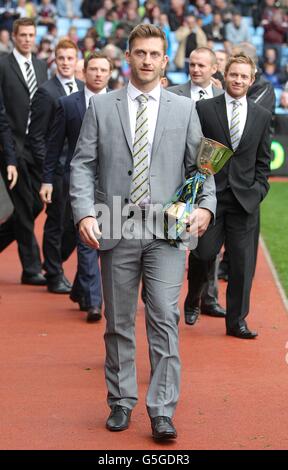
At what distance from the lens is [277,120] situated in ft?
71.5

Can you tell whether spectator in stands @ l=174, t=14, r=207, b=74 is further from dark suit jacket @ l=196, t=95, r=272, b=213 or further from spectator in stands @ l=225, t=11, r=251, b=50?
dark suit jacket @ l=196, t=95, r=272, b=213

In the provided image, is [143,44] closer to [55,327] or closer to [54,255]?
[55,327]

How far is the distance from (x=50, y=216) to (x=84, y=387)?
4062 mm

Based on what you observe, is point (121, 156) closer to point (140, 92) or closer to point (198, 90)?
point (140, 92)

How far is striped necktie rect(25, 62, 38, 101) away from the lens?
11.6m

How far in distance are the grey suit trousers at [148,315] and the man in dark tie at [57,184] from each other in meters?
4.56

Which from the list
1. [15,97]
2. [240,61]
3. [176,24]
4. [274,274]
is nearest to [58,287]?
[15,97]

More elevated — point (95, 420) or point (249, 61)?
point (249, 61)

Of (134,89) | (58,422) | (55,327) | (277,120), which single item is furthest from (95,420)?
(277,120)

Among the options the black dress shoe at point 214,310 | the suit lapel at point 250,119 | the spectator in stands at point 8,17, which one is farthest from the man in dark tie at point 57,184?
the spectator in stands at point 8,17

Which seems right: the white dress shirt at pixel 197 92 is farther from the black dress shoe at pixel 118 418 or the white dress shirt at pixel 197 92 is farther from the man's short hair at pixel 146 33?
the black dress shoe at pixel 118 418

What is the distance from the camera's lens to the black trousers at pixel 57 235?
1105 cm

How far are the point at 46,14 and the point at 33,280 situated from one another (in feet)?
54.8

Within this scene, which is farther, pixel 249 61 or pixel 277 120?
pixel 277 120
